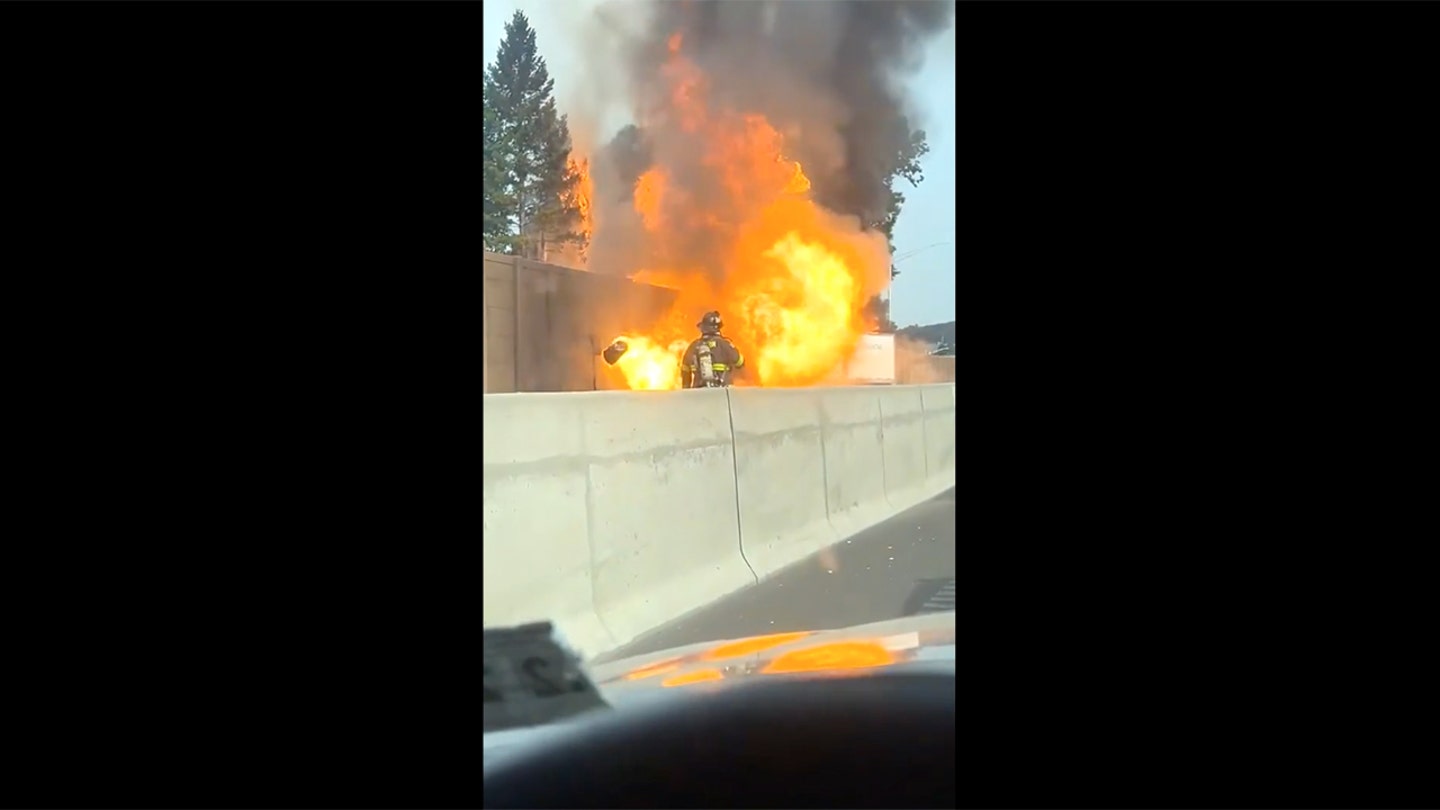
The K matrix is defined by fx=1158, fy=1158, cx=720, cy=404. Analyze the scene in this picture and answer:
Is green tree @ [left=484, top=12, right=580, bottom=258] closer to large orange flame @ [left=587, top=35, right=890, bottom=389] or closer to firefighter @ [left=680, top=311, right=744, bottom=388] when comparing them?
large orange flame @ [left=587, top=35, right=890, bottom=389]

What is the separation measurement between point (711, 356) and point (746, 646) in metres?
3.41

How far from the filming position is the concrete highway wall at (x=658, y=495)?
15.4 feet

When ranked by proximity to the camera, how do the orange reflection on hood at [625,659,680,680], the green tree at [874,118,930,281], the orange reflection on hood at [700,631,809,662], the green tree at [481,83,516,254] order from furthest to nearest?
the green tree at [481,83,516,254], the green tree at [874,118,930,281], the orange reflection on hood at [700,631,809,662], the orange reflection on hood at [625,659,680,680]

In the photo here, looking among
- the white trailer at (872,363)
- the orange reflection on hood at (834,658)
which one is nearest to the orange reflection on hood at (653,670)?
the orange reflection on hood at (834,658)

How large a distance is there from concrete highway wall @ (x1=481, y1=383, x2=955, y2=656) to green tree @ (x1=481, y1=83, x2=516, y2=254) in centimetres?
542

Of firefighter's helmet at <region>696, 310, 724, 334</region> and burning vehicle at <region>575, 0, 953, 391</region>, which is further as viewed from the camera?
burning vehicle at <region>575, 0, 953, 391</region>

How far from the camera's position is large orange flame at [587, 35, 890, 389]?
9047 millimetres

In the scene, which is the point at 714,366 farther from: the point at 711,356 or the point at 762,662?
the point at 762,662

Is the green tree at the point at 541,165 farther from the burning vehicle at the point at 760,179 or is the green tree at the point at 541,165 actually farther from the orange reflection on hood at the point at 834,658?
the orange reflection on hood at the point at 834,658

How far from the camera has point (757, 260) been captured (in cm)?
953

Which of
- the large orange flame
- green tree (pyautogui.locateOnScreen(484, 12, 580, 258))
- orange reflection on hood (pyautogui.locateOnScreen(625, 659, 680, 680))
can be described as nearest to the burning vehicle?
the large orange flame

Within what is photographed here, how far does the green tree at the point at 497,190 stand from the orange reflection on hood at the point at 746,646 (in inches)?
268
